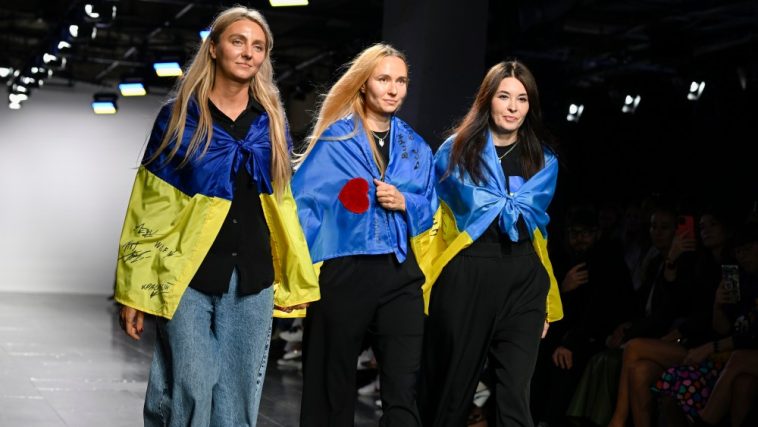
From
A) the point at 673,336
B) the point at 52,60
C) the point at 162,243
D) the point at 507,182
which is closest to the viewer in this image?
the point at 162,243

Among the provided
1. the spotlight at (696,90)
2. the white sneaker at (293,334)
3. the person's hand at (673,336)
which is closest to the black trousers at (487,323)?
the person's hand at (673,336)

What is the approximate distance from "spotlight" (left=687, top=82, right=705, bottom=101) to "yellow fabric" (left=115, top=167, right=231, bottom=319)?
333 inches

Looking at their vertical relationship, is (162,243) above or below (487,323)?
above

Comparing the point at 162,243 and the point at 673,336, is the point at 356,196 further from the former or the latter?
the point at 673,336

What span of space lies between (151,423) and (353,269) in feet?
2.70

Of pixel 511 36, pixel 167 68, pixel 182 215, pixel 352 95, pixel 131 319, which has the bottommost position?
pixel 131 319

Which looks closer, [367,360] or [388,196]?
[388,196]

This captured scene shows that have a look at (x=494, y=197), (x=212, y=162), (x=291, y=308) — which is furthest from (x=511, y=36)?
(x=212, y=162)

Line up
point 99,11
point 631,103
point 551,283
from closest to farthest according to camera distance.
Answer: point 551,283 → point 99,11 → point 631,103

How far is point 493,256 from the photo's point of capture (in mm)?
3738

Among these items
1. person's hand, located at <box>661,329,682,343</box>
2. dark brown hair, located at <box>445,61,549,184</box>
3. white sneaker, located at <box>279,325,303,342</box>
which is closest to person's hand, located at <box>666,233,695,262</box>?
person's hand, located at <box>661,329,682,343</box>

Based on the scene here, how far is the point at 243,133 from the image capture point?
3000 millimetres

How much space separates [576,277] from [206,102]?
8.84 feet

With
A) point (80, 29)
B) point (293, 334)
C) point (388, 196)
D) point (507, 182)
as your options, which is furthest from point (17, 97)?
point (388, 196)
